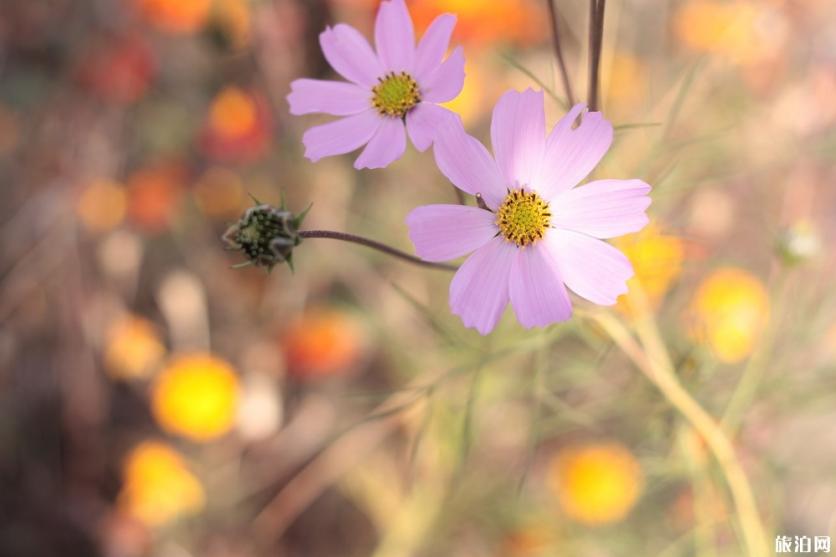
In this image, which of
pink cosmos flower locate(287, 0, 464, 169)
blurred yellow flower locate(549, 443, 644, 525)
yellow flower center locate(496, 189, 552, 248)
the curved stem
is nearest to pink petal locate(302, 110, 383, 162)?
pink cosmos flower locate(287, 0, 464, 169)

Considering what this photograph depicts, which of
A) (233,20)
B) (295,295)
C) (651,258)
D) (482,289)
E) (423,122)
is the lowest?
(482,289)

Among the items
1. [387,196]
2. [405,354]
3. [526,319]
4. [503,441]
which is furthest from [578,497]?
[526,319]

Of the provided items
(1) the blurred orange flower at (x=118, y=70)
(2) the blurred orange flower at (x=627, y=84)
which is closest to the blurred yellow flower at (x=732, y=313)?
(2) the blurred orange flower at (x=627, y=84)

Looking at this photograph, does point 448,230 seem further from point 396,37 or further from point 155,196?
point 155,196

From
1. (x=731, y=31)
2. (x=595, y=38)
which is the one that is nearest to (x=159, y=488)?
(x=595, y=38)

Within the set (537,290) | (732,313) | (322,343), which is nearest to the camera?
(537,290)

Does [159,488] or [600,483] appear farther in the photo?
[159,488]

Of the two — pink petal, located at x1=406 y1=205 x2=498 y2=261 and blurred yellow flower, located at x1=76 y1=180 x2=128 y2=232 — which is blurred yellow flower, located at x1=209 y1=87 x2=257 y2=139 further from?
pink petal, located at x1=406 y1=205 x2=498 y2=261
